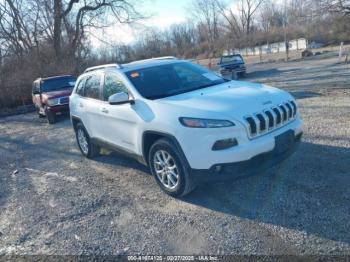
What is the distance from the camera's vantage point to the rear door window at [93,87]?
594 cm

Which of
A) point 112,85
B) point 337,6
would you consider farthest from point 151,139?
point 337,6

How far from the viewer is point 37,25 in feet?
96.4

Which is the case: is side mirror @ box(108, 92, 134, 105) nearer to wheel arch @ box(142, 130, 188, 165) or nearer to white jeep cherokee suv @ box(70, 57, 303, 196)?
white jeep cherokee suv @ box(70, 57, 303, 196)

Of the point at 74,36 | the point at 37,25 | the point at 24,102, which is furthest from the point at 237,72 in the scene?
the point at 37,25

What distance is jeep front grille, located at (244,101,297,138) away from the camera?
3994 mm

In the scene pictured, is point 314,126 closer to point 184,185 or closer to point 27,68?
point 184,185

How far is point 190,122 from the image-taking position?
4051 mm

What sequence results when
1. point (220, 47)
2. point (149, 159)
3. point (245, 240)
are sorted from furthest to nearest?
point (220, 47) → point (149, 159) → point (245, 240)

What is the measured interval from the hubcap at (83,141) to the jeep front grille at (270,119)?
401 cm

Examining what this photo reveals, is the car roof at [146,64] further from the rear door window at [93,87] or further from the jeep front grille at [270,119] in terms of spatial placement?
the jeep front grille at [270,119]

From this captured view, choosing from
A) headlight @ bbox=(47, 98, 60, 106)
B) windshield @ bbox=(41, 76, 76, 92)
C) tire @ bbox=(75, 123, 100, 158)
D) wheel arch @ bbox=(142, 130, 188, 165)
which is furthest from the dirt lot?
windshield @ bbox=(41, 76, 76, 92)

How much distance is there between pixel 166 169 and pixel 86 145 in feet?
9.85

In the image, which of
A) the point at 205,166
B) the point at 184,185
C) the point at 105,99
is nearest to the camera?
the point at 205,166

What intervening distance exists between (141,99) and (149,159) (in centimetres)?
83
